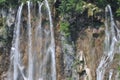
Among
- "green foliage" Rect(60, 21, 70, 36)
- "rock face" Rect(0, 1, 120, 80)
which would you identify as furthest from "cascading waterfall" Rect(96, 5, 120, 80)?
"green foliage" Rect(60, 21, 70, 36)

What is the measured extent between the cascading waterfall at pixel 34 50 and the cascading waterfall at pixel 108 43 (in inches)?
84.2

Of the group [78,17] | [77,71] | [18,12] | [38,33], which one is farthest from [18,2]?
[77,71]

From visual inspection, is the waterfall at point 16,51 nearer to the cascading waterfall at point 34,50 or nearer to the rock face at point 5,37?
the cascading waterfall at point 34,50

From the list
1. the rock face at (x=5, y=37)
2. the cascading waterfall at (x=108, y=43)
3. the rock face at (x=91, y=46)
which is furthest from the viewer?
the rock face at (x=5, y=37)

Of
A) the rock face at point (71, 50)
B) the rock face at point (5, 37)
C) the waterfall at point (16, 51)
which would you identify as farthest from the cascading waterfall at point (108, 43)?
the rock face at point (5, 37)

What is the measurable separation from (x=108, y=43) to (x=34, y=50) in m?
3.17

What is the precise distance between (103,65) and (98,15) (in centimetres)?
225

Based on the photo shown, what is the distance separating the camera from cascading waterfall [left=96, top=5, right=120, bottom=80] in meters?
16.3

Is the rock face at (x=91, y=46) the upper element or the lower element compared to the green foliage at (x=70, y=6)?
lower

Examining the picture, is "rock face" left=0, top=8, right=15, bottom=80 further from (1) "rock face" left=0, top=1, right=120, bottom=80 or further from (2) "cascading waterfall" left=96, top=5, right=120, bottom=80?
(2) "cascading waterfall" left=96, top=5, right=120, bottom=80

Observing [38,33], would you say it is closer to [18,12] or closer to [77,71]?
[18,12]

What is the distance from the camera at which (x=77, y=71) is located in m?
16.9

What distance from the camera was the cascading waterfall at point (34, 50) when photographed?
17500mm

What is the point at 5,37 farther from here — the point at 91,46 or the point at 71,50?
the point at 91,46
